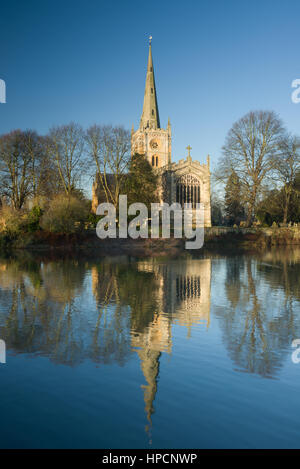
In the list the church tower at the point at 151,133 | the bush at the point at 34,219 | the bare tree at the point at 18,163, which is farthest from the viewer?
the church tower at the point at 151,133

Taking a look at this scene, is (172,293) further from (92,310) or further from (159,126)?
(159,126)

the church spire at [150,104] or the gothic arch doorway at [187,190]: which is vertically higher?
the church spire at [150,104]

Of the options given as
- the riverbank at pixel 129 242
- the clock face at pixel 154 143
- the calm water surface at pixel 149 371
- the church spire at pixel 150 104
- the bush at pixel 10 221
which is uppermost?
the church spire at pixel 150 104

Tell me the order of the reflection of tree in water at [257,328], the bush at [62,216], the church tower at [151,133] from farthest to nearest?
1. the church tower at [151,133]
2. the bush at [62,216]
3. the reflection of tree in water at [257,328]

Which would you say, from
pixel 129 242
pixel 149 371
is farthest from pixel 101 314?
pixel 129 242

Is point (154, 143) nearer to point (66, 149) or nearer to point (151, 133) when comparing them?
point (151, 133)

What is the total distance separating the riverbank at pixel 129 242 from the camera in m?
31.6

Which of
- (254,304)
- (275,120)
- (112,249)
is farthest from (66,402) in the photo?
(275,120)

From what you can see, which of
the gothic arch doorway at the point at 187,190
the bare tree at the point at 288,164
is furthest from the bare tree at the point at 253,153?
the gothic arch doorway at the point at 187,190

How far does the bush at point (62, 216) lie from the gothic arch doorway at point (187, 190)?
32240 mm

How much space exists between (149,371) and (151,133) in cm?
6897

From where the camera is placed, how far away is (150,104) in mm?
71500

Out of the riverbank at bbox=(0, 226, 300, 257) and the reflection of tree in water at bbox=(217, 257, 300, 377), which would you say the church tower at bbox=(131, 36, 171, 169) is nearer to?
the riverbank at bbox=(0, 226, 300, 257)

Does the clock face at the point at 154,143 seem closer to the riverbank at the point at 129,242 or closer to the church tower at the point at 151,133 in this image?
the church tower at the point at 151,133
